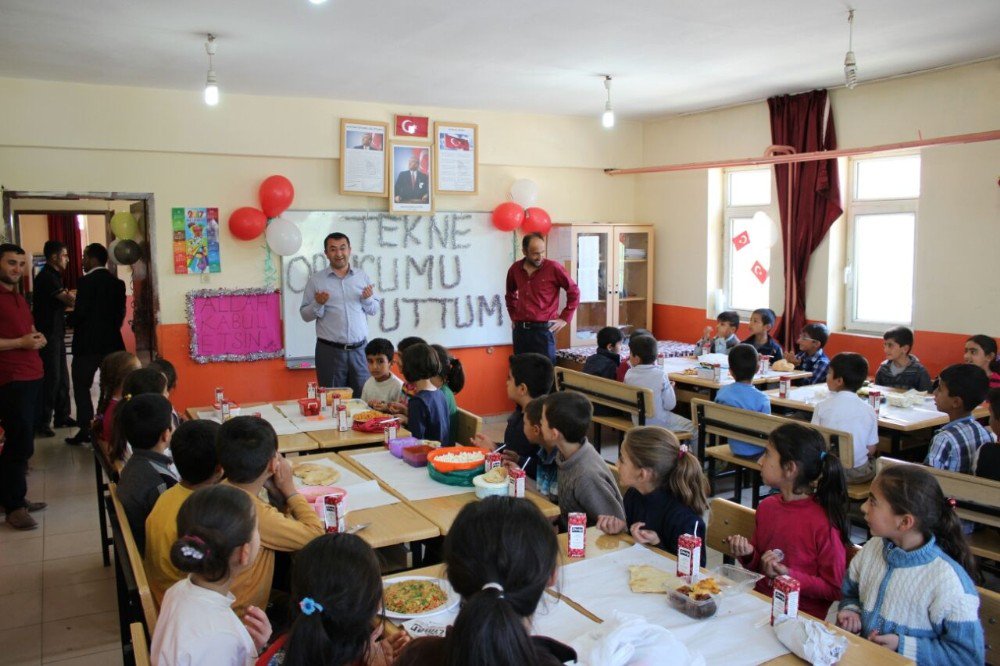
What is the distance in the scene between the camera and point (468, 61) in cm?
550

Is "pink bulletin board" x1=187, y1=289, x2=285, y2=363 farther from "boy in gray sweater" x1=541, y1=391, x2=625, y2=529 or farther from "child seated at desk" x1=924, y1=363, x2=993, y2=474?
"child seated at desk" x1=924, y1=363, x2=993, y2=474

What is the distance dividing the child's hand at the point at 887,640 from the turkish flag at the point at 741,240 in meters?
5.84

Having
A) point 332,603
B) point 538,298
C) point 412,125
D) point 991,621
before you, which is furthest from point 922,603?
point 412,125

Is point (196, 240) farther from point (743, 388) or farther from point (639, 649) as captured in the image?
point (639, 649)

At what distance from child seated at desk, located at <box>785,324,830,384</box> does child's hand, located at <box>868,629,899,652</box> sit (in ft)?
13.8

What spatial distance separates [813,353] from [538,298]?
2.27 meters

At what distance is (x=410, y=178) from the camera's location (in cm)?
730

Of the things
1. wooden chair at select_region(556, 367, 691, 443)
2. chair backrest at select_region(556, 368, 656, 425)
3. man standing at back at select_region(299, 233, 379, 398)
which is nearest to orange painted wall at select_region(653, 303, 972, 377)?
wooden chair at select_region(556, 367, 691, 443)

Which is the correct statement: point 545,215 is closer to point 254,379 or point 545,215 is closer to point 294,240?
point 294,240

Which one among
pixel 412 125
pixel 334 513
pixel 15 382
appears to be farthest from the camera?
pixel 412 125

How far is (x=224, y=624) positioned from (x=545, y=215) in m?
6.32

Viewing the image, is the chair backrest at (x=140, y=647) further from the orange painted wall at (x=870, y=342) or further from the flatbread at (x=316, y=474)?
the orange painted wall at (x=870, y=342)

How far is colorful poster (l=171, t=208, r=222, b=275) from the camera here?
6523mm

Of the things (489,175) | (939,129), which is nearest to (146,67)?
(489,175)
